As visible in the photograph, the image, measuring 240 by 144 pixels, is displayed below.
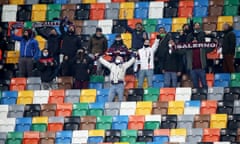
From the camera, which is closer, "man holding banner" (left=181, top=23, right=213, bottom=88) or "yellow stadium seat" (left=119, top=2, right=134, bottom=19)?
"man holding banner" (left=181, top=23, right=213, bottom=88)

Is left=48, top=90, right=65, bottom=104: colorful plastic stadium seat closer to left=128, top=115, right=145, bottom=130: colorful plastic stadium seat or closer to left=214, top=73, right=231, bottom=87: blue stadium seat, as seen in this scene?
left=128, top=115, right=145, bottom=130: colorful plastic stadium seat

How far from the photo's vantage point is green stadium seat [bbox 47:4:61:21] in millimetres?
30250

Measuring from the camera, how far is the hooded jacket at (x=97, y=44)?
27702 mm

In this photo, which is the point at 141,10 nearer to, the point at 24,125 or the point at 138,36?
the point at 138,36

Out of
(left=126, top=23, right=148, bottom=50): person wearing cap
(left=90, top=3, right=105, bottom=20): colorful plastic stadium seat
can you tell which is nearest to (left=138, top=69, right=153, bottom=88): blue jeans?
(left=126, top=23, right=148, bottom=50): person wearing cap

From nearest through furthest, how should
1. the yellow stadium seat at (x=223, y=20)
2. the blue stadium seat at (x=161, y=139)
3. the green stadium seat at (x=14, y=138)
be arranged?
the blue stadium seat at (x=161, y=139), the green stadium seat at (x=14, y=138), the yellow stadium seat at (x=223, y=20)

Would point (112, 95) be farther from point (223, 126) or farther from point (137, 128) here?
point (223, 126)

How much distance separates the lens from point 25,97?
27656mm

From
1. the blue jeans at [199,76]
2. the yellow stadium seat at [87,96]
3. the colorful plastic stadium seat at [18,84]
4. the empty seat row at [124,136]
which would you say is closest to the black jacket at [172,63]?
the blue jeans at [199,76]

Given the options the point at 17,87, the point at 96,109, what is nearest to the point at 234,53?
the point at 96,109

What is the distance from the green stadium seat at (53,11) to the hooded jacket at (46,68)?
2.81 m

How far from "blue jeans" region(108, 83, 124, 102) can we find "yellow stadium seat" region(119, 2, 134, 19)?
3730 millimetres

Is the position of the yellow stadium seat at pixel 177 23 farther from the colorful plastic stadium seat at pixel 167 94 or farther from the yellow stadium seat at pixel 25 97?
the yellow stadium seat at pixel 25 97

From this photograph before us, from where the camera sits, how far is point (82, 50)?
27578 millimetres
